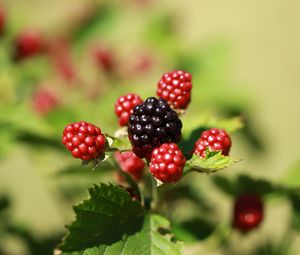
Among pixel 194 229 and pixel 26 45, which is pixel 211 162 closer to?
pixel 194 229

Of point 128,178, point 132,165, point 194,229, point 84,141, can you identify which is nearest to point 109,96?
point 194,229

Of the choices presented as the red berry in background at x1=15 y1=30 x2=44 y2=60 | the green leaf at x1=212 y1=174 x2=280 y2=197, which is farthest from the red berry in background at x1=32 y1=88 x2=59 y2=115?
the green leaf at x1=212 y1=174 x2=280 y2=197

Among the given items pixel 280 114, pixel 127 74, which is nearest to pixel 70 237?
pixel 127 74

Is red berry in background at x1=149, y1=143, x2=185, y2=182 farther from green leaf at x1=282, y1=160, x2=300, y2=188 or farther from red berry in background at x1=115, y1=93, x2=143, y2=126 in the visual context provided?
green leaf at x1=282, y1=160, x2=300, y2=188

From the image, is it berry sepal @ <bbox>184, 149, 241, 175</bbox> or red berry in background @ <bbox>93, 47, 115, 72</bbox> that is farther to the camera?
red berry in background @ <bbox>93, 47, 115, 72</bbox>

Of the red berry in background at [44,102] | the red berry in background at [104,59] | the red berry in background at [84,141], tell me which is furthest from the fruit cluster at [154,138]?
the red berry in background at [104,59]

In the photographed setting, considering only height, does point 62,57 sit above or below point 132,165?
above
